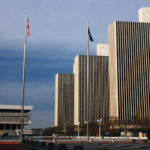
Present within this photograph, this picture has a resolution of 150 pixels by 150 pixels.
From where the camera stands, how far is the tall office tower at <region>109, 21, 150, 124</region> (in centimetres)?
16538

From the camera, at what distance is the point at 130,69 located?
16862 centimetres

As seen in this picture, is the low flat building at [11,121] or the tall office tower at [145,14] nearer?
the tall office tower at [145,14]

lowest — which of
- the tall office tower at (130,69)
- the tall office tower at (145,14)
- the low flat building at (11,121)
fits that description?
the low flat building at (11,121)

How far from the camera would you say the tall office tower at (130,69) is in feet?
543

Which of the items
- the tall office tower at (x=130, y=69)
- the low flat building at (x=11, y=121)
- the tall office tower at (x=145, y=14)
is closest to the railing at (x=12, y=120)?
the low flat building at (x=11, y=121)

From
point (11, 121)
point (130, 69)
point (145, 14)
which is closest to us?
point (130, 69)

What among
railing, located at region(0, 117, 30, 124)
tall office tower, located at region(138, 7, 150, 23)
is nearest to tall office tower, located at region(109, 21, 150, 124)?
tall office tower, located at region(138, 7, 150, 23)

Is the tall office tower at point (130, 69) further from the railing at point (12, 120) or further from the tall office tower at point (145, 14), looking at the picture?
the railing at point (12, 120)

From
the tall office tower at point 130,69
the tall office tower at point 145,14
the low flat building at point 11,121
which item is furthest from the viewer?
the low flat building at point 11,121

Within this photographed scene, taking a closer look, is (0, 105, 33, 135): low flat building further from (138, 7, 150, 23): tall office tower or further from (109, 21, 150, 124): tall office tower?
(138, 7, 150, 23): tall office tower

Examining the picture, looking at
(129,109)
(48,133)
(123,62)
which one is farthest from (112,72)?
(48,133)

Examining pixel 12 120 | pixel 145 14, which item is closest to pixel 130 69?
pixel 145 14

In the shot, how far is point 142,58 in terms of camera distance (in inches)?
6693

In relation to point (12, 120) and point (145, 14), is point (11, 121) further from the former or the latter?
point (145, 14)
